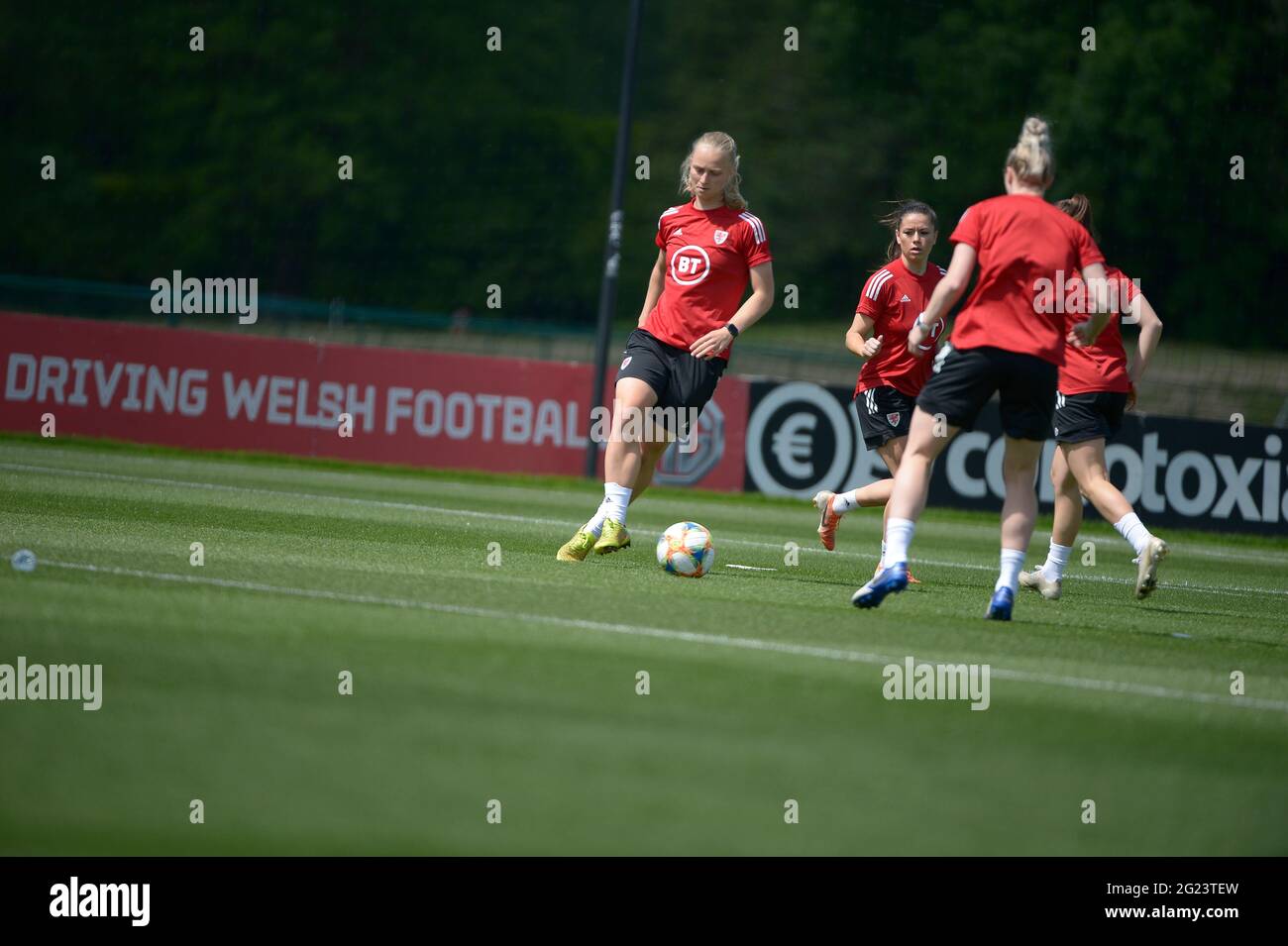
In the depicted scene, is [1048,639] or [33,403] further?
[33,403]

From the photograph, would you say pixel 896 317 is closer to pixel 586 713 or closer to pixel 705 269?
pixel 705 269

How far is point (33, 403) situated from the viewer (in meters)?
20.8

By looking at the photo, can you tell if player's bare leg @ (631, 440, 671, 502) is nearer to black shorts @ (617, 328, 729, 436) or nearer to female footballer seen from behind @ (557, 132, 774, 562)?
female footballer seen from behind @ (557, 132, 774, 562)

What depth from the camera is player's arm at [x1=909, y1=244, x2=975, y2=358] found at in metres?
7.64

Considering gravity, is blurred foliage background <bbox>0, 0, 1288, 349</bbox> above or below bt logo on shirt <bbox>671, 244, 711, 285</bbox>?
above

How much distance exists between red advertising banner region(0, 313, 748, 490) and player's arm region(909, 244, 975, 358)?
13.0 metres

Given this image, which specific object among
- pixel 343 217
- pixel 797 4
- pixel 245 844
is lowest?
pixel 245 844

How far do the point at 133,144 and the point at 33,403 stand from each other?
116ft

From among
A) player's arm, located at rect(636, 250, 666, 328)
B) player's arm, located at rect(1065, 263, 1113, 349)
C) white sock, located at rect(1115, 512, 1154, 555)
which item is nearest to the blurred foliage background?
player's arm, located at rect(636, 250, 666, 328)

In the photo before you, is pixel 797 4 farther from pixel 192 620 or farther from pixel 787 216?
pixel 192 620

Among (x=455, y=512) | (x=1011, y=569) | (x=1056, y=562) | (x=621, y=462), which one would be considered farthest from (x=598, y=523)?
(x=455, y=512)

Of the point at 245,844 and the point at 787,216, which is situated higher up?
the point at 787,216

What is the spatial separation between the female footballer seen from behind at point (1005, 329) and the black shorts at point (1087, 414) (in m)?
2.13

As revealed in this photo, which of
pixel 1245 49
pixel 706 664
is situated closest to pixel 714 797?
pixel 706 664
